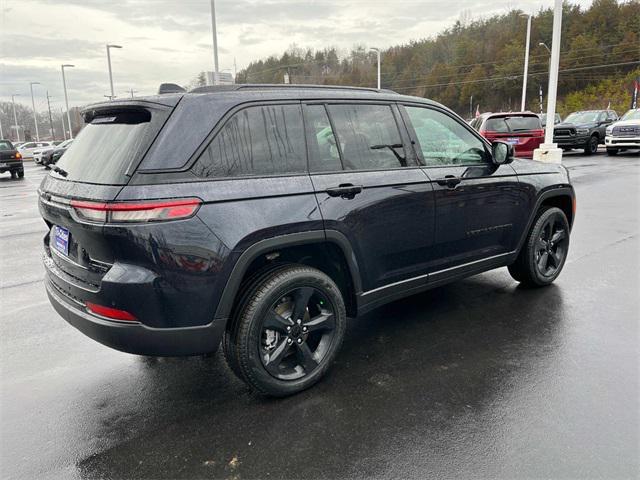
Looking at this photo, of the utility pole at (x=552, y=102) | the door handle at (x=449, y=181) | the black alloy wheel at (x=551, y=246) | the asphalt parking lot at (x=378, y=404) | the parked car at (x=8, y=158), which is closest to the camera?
the asphalt parking lot at (x=378, y=404)

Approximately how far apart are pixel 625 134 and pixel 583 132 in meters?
1.81

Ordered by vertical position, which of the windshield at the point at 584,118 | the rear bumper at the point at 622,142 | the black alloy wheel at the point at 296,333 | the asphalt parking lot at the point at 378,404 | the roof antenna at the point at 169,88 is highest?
the roof antenna at the point at 169,88

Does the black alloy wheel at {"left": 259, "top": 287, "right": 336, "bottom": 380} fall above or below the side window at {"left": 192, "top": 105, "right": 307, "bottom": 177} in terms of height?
below

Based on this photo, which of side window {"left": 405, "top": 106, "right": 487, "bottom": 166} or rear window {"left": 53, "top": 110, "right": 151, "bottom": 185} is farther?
side window {"left": 405, "top": 106, "right": 487, "bottom": 166}

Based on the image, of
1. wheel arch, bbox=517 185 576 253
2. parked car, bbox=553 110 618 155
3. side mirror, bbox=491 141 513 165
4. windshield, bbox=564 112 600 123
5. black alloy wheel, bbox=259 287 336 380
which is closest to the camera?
black alloy wheel, bbox=259 287 336 380

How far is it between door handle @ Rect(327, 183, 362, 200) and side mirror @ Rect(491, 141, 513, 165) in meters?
1.59

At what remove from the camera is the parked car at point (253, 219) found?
255 centimetres

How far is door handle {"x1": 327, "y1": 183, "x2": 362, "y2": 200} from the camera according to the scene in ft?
10.1

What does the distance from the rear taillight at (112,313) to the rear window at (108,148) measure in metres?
0.67

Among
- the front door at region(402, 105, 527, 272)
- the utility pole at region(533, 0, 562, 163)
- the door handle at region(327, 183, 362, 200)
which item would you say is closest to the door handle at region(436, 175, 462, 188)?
the front door at region(402, 105, 527, 272)

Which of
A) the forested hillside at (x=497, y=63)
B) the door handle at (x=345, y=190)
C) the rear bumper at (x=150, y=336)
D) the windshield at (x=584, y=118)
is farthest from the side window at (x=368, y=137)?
the forested hillside at (x=497, y=63)

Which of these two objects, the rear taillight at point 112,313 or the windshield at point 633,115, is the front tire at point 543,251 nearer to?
the rear taillight at point 112,313

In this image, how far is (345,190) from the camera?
10.2 ft

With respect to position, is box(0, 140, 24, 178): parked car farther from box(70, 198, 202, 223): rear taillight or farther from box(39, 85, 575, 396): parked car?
box(70, 198, 202, 223): rear taillight
